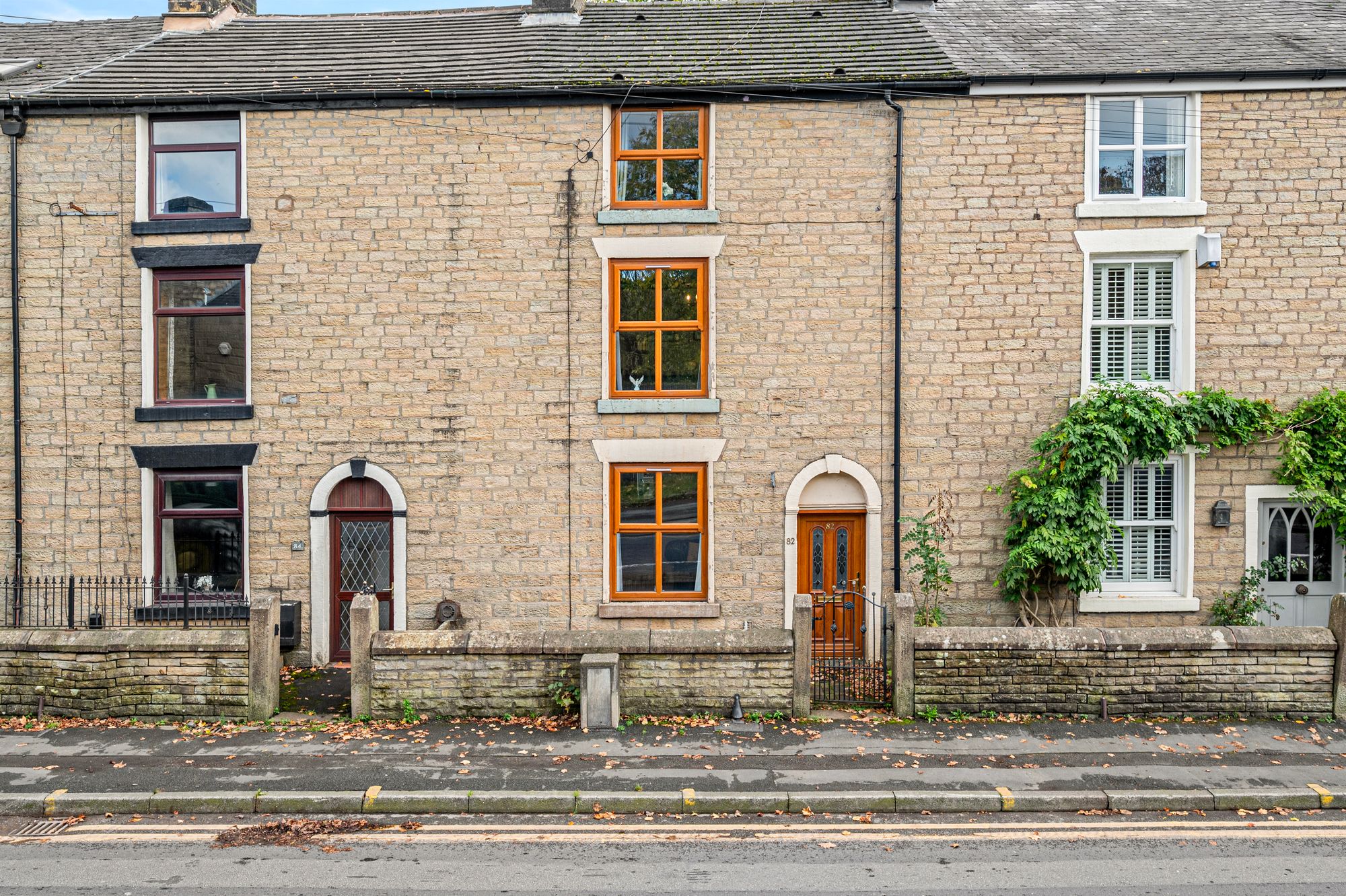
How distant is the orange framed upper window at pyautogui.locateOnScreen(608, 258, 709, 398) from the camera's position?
12.2 metres

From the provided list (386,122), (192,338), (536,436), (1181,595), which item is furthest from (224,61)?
(1181,595)

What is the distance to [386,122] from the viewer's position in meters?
12.2

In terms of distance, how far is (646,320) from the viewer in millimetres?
12320

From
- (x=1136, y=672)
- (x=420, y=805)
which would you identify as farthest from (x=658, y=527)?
(x=1136, y=672)

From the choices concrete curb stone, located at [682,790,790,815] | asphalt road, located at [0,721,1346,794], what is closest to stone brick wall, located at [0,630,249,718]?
asphalt road, located at [0,721,1346,794]

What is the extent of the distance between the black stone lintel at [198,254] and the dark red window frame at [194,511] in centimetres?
291

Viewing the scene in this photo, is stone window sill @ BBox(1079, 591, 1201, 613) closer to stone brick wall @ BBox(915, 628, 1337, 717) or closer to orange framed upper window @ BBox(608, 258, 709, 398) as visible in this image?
stone brick wall @ BBox(915, 628, 1337, 717)

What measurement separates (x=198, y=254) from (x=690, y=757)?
382 inches

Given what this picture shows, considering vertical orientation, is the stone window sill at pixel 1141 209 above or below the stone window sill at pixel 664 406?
above

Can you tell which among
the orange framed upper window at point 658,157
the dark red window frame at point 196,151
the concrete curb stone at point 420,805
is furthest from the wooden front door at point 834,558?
the dark red window frame at point 196,151

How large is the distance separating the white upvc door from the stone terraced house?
0.24 ft

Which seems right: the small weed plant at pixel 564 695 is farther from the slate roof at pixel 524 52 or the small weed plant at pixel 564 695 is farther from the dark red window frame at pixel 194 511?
the slate roof at pixel 524 52

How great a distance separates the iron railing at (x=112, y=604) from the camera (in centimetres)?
1205

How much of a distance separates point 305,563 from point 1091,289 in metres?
11.5
